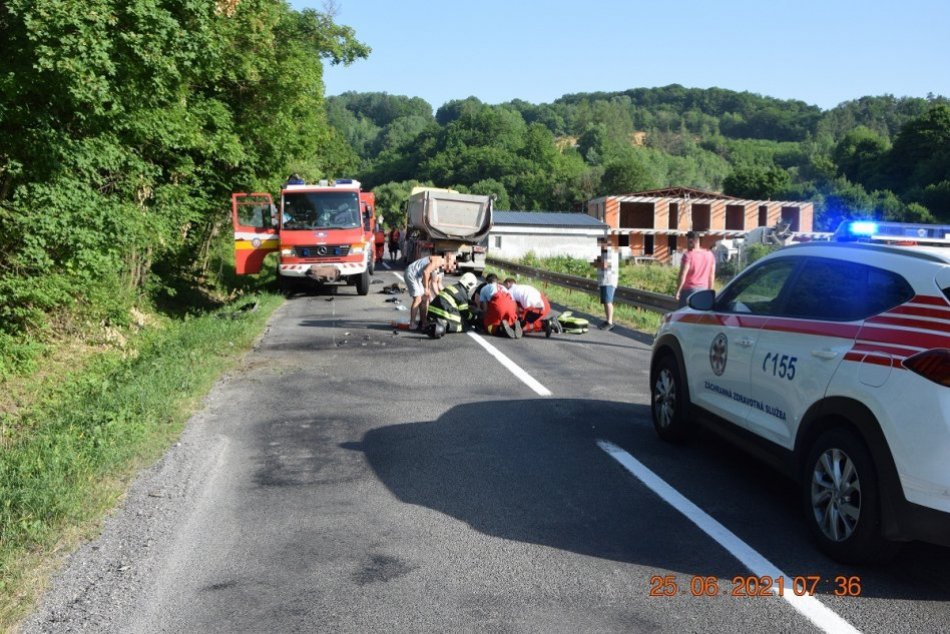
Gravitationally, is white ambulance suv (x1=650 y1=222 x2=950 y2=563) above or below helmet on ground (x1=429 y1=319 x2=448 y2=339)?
above

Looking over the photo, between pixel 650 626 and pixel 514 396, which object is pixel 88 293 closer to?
pixel 514 396

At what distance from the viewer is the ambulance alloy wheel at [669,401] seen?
679cm

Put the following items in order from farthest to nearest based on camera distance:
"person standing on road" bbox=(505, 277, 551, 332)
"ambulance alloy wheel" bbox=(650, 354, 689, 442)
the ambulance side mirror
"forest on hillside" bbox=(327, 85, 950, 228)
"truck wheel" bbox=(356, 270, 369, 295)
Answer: "forest on hillside" bbox=(327, 85, 950, 228) → "truck wheel" bbox=(356, 270, 369, 295) → "person standing on road" bbox=(505, 277, 551, 332) → "ambulance alloy wheel" bbox=(650, 354, 689, 442) → the ambulance side mirror

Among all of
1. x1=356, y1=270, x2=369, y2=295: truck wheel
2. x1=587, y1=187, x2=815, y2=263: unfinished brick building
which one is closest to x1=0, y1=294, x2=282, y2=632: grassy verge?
x1=356, y1=270, x2=369, y2=295: truck wheel

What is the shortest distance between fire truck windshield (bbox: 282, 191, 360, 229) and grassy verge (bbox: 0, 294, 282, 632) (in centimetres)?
993

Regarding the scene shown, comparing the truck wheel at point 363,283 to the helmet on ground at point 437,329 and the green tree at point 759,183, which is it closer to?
the helmet on ground at point 437,329

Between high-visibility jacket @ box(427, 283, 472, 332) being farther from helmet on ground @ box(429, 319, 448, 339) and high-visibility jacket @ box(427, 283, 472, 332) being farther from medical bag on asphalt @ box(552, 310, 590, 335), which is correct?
medical bag on asphalt @ box(552, 310, 590, 335)

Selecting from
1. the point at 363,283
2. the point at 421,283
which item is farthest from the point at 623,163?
the point at 421,283

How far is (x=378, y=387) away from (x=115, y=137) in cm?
615

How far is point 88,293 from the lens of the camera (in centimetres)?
1395

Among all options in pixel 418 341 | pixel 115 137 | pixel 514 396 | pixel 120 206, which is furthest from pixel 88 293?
pixel 514 396

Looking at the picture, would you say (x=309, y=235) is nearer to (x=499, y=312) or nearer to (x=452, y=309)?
(x=452, y=309)

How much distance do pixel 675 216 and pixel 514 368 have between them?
79215 mm

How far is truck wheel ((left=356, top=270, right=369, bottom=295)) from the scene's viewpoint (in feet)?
75.4
